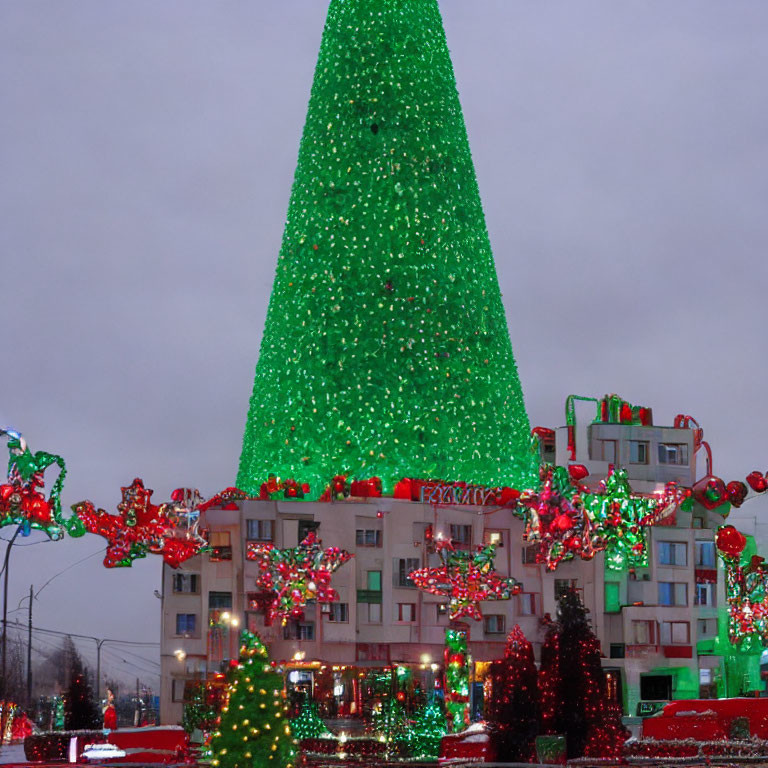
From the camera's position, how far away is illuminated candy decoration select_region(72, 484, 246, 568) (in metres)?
36.7

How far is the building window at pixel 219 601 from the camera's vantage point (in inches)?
1523

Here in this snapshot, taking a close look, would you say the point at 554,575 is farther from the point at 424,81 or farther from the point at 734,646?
the point at 424,81

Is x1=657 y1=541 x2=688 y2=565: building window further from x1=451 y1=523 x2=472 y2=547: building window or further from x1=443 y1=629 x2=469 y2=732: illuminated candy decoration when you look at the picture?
x1=443 y1=629 x2=469 y2=732: illuminated candy decoration

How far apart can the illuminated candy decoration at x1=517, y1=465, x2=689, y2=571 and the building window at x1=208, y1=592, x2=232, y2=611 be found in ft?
25.2

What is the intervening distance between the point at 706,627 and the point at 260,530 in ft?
44.8

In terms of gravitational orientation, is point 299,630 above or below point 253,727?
above

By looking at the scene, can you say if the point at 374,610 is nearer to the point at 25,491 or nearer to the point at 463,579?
the point at 463,579

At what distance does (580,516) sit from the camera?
3850 cm

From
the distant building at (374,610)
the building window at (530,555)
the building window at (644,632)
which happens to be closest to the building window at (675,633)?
the distant building at (374,610)

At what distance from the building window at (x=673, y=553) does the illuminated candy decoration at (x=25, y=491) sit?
17140 mm

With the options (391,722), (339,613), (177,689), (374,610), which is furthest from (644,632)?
(391,722)

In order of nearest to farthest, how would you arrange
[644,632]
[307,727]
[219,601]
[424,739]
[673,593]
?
Result: 1. [424,739]
2. [307,727]
3. [219,601]
4. [644,632]
5. [673,593]

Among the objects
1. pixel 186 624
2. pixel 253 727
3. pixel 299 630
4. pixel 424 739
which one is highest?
pixel 186 624

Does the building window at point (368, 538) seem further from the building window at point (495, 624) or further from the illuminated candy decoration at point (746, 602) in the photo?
the illuminated candy decoration at point (746, 602)
